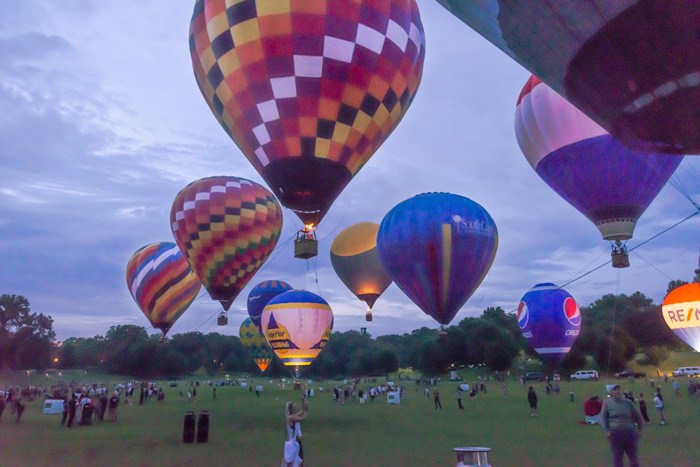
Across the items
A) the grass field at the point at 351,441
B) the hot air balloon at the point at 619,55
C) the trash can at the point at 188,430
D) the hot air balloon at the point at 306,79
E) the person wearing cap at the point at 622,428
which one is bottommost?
the grass field at the point at 351,441

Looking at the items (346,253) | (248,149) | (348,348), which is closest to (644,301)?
(348,348)

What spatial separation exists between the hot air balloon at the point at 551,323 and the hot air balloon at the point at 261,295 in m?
17.4

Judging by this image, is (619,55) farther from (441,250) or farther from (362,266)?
(362,266)

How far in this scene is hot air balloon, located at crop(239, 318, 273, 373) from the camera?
40.8 meters

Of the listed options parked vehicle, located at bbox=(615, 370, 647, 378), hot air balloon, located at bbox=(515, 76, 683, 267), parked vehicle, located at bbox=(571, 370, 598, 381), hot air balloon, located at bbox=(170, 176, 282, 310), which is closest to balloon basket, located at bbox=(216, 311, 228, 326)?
hot air balloon, located at bbox=(170, 176, 282, 310)

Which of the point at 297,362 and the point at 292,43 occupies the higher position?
the point at 292,43

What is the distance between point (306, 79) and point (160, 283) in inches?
779

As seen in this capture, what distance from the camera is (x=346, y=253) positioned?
97.9 ft

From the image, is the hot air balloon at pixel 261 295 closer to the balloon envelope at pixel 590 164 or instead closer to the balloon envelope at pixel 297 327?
the balloon envelope at pixel 297 327

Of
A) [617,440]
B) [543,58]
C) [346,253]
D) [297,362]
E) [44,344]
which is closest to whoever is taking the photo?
[617,440]

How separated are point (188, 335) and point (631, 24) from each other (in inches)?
3674

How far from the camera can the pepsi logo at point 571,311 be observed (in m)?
23.4

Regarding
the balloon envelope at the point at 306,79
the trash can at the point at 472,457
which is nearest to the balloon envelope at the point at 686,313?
the balloon envelope at the point at 306,79

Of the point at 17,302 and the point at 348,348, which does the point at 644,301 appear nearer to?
the point at 348,348
